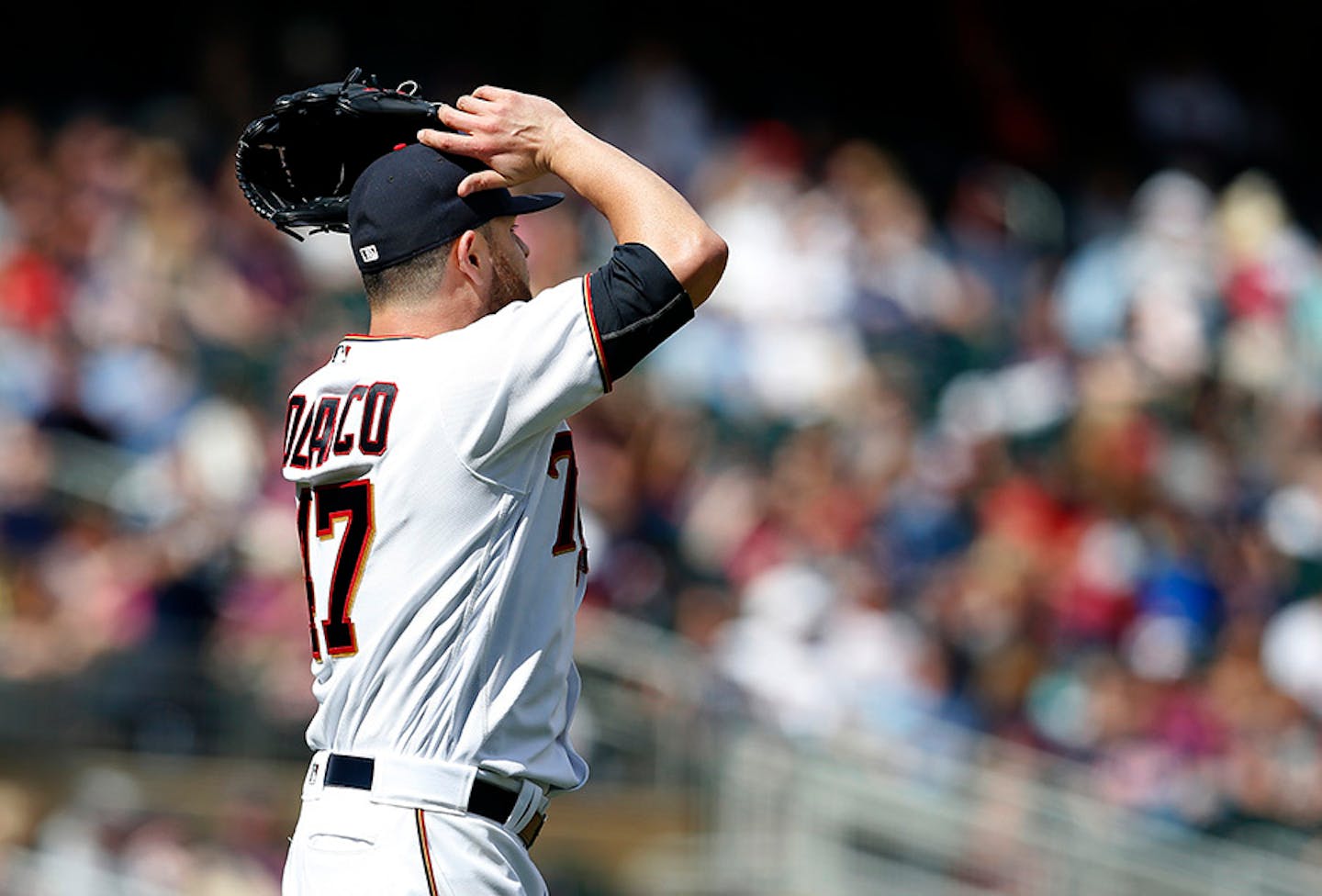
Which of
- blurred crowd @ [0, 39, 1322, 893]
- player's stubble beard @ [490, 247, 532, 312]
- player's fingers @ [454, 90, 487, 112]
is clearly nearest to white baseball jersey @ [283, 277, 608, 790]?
player's stubble beard @ [490, 247, 532, 312]

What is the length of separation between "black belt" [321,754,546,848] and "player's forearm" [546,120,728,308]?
88cm

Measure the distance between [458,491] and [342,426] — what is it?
0.24m

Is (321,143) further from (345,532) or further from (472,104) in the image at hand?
(345,532)

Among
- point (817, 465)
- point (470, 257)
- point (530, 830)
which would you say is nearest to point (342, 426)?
point (470, 257)

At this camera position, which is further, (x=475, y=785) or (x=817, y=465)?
(x=817, y=465)

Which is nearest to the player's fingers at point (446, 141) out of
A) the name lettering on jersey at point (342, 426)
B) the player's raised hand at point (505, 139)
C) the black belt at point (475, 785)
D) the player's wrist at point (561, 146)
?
the player's raised hand at point (505, 139)

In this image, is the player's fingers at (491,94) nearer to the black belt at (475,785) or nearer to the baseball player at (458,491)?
the baseball player at (458,491)

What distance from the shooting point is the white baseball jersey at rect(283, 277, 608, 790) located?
3289mm

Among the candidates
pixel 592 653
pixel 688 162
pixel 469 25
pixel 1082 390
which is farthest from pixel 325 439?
pixel 469 25

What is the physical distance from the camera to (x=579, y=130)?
3.46 m

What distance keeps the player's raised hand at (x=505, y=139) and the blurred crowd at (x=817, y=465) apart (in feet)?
17.7

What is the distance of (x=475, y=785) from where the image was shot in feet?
11.0

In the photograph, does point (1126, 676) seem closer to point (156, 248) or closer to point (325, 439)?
point (156, 248)

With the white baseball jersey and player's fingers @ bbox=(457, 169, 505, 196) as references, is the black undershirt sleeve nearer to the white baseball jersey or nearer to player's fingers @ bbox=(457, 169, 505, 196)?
the white baseball jersey
